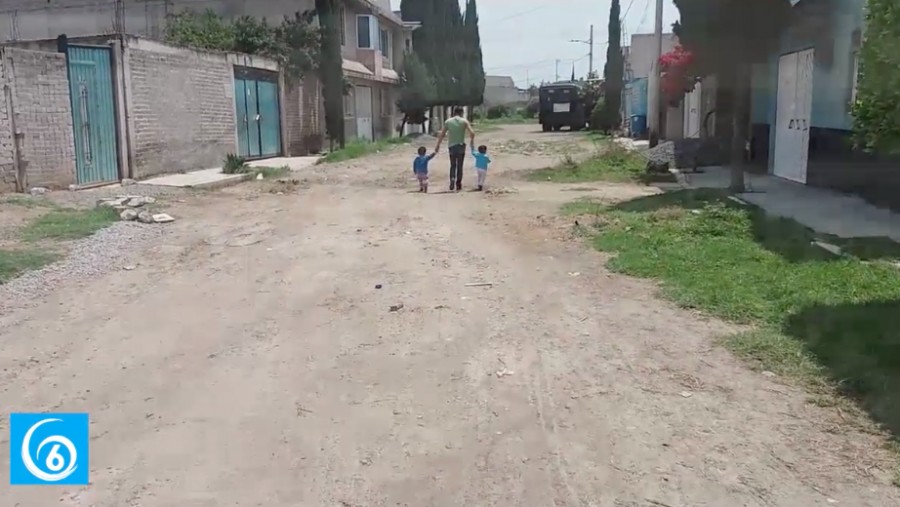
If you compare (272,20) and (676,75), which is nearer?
(676,75)

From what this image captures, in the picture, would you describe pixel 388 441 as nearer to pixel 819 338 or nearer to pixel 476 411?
pixel 476 411

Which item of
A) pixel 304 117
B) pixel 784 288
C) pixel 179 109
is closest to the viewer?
pixel 784 288

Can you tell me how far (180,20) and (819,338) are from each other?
2368 centimetres

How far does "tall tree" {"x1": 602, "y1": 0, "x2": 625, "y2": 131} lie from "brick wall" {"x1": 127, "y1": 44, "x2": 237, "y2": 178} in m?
25.9

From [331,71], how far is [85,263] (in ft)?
64.4

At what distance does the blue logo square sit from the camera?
3688 mm

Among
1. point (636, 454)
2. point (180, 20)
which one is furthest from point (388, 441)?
point (180, 20)

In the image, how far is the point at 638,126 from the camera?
35.2 meters

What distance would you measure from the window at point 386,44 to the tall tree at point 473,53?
8122mm

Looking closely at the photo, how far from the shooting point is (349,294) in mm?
7031

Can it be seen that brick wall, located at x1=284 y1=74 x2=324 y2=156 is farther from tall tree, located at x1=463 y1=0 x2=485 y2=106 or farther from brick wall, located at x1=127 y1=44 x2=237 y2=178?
tall tree, located at x1=463 y1=0 x2=485 y2=106

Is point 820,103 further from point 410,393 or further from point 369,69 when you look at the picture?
point 369,69

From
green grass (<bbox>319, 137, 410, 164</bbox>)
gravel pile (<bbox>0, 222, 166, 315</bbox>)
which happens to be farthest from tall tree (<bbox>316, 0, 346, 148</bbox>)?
gravel pile (<bbox>0, 222, 166, 315</bbox>)

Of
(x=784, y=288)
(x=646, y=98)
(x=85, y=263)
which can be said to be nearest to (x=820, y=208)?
(x=784, y=288)
